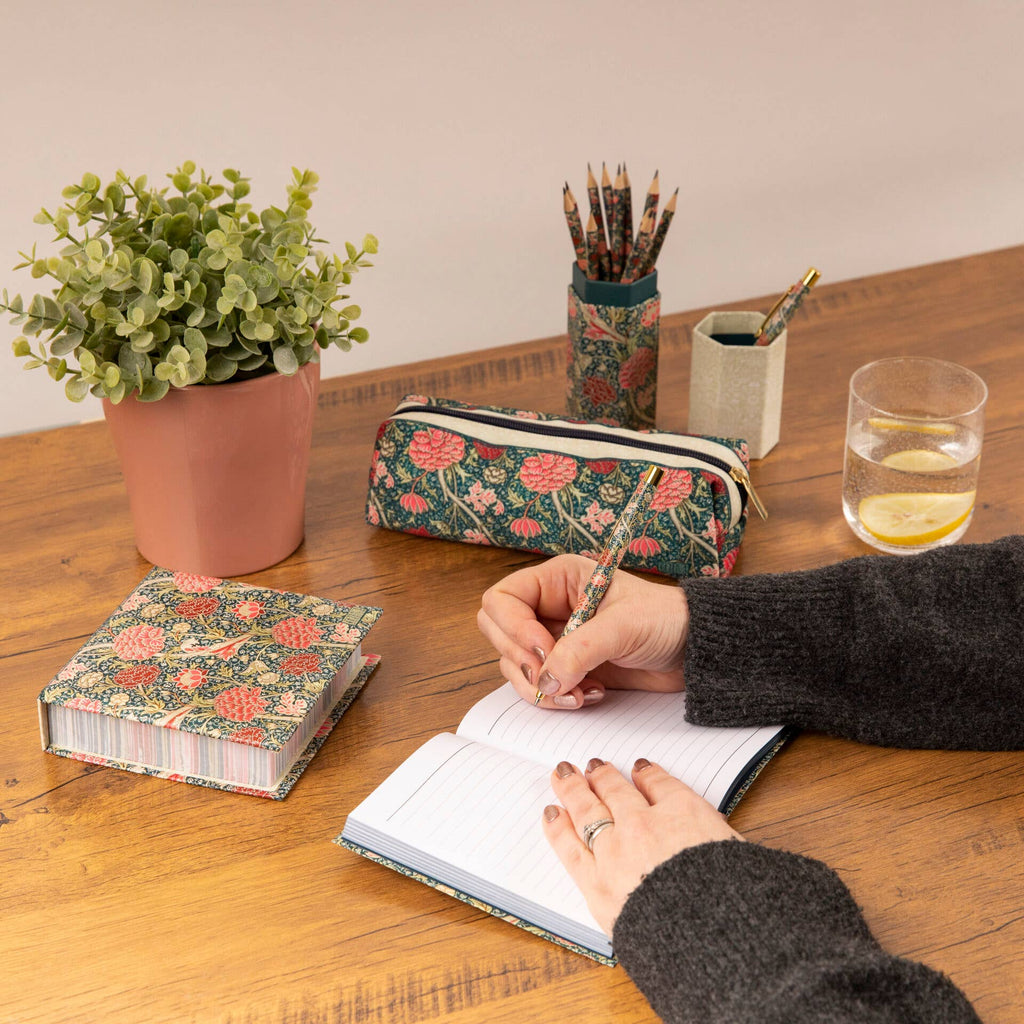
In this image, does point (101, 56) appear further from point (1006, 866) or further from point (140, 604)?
point (1006, 866)

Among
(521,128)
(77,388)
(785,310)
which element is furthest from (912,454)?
(521,128)

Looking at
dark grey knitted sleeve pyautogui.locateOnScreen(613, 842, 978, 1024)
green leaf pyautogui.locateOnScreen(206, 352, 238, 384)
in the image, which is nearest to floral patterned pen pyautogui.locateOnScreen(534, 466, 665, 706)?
dark grey knitted sleeve pyautogui.locateOnScreen(613, 842, 978, 1024)

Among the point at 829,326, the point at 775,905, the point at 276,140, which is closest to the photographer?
the point at 775,905

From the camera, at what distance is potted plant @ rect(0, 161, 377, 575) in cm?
98

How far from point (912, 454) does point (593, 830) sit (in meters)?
0.57

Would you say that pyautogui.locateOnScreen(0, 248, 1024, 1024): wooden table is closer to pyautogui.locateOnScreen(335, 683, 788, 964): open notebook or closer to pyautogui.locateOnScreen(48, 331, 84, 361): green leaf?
pyautogui.locateOnScreen(335, 683, 788, 964): open notebook

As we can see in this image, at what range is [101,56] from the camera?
1.85 meters

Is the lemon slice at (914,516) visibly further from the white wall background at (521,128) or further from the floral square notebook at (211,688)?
the white wall background at (521,128)

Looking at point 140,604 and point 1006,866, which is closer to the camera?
point 1006,866

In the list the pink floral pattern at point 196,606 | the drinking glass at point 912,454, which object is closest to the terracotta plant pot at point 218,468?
the pink floral pattern at point 196,606

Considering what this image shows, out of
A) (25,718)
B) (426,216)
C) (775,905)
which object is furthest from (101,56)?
(775,905)

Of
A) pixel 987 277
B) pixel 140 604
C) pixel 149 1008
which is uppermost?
pixel 987 277

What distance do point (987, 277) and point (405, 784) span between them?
122 centimetres

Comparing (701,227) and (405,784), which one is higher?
(701,227)
